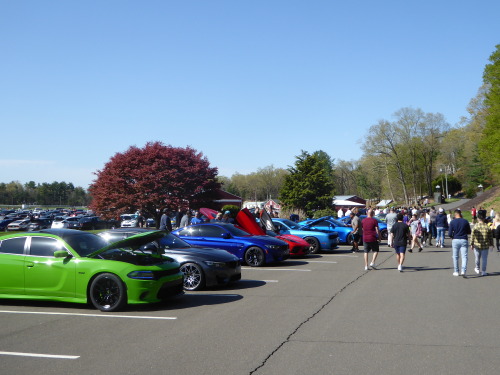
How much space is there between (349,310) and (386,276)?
4764 mm

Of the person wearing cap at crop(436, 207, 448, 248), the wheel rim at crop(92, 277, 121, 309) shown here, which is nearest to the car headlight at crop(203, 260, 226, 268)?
the wheel rim at crop(92, 277, 121, 309)

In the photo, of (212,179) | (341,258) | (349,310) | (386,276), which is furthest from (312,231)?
(212,179)

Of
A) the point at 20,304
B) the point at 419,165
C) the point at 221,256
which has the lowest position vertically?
the point at 20,304

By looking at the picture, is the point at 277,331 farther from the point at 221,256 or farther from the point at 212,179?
the point at 212,179

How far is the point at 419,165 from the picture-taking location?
241 feet

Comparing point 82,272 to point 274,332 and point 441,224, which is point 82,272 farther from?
point 441,224

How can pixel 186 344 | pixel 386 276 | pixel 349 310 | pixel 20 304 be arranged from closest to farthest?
pixel 186 344, pixel 349 310, pixel 20 304, pixel 386 276

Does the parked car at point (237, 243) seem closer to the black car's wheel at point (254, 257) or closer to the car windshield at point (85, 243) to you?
the black car's wheel at point (254, 257)

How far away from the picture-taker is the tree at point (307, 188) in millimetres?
45531

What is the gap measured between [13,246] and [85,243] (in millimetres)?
1288

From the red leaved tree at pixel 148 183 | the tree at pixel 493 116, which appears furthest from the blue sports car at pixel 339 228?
the tree at pixel 493 116

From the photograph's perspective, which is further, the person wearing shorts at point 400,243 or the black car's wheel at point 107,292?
the person wearing shorts at point 400,243

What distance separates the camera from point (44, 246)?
8.86m

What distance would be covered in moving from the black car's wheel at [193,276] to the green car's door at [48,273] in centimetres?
270
